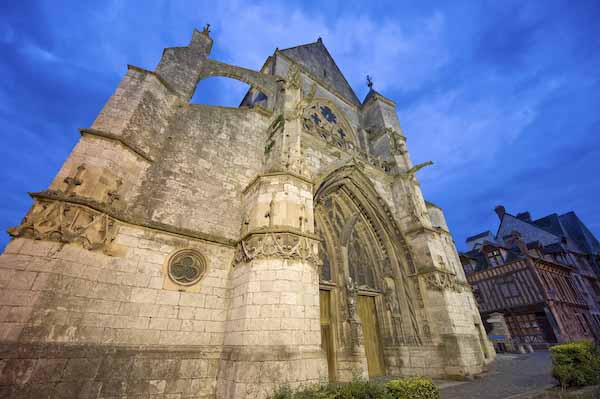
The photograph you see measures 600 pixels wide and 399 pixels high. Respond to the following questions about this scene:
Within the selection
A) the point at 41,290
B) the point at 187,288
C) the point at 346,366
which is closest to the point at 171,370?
the point at 187,288

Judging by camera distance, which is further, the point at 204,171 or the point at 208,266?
the point at 204,171

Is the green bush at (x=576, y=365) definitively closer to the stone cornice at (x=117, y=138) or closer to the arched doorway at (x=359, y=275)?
the arched doorway at (x=359, y=275)

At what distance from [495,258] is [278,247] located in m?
22.4

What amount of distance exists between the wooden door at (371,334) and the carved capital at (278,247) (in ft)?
13.9

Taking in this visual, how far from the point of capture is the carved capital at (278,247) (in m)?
4.58

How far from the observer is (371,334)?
7.81 m

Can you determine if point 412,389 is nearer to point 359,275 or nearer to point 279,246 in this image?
point 279,246

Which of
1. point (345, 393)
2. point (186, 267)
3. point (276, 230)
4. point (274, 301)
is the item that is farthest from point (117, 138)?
point (345, 393)

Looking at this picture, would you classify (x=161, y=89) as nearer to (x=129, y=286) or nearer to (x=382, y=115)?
(x=129, y=286)

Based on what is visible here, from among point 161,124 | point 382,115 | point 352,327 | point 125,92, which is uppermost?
point 382,115

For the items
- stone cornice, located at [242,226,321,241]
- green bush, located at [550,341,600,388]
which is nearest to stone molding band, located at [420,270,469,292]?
green bush, located at [550,341,600,388]

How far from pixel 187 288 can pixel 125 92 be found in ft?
16.3

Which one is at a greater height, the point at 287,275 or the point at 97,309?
the point at 287,275

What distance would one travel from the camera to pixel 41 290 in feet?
11.2
